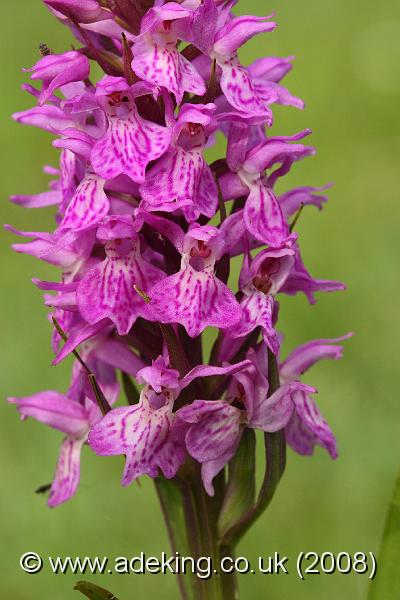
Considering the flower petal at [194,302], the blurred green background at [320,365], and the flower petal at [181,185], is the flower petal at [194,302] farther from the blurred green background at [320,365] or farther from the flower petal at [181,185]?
the blurred green background at [320,365]

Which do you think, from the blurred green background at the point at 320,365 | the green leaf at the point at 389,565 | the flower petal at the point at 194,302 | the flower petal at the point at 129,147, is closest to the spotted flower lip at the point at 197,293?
the flower petal at the point at 194,302

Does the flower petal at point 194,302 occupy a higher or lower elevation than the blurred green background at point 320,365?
higher

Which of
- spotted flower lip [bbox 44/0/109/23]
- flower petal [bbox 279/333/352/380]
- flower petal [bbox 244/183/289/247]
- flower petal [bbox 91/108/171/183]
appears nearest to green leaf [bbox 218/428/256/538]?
flower petal [bbox 279/333/352/380]

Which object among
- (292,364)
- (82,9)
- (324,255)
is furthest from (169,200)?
(324,255)

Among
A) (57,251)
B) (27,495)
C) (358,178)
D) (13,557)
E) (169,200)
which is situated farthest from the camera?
(358,178)

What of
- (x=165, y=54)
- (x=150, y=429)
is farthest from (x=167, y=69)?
(x=150, y=429)

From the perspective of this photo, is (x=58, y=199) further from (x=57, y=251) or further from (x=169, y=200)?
(x=169, y=200)
